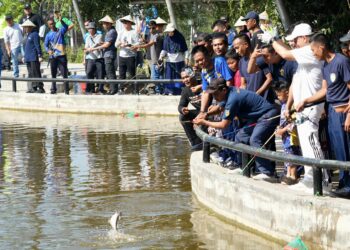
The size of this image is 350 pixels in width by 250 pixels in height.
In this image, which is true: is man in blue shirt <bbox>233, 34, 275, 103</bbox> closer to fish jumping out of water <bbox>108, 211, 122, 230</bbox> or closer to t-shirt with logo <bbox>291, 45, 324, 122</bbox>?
t-shirt with logo <bbox>291, 45, 324, 122</bbox>

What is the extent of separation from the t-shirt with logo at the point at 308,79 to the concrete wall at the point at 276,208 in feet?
2.67

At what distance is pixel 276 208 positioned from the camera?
9.91 metres

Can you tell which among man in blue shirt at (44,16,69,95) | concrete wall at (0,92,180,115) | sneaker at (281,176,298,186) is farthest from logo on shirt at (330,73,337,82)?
man in blue shirt at (44,16,69,95)

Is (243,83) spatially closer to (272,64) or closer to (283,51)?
(272,64)

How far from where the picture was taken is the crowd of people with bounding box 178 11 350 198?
32.3 feet

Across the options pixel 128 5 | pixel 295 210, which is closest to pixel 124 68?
pixel 128 5

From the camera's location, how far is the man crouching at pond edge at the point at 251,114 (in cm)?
1107

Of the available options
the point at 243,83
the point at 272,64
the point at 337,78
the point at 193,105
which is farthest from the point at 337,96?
the point at 193,105

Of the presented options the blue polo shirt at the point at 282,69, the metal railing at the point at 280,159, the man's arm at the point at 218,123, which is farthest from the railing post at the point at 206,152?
the blue polo shirt at the point at 282,69

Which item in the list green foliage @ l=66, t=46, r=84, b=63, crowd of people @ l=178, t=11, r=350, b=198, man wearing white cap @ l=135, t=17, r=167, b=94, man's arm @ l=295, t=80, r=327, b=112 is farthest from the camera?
green foliage @ l=66, t=46, r=84, b=63

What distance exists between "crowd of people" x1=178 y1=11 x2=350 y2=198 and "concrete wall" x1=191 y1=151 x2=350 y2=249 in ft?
0.96

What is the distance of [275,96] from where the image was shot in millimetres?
12422

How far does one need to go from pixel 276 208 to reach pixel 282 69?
97.9 inches

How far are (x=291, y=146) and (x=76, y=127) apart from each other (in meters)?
9.53
